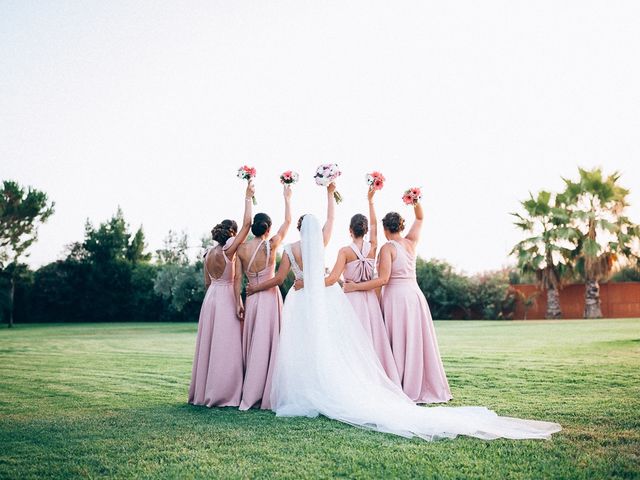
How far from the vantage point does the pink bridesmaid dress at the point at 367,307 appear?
7758mm

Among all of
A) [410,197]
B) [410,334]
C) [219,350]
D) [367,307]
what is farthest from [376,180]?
[219,350]

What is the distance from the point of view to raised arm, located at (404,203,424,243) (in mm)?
8055

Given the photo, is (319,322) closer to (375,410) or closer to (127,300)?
(375,410)

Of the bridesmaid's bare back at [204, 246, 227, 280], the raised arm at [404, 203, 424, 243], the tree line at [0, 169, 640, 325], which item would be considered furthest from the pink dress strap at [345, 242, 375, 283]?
the tree line at [0, 169, 640, 325]

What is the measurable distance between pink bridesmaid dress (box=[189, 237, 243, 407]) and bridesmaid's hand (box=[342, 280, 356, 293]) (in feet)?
4.82

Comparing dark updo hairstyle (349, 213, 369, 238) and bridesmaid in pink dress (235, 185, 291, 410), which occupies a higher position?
dark updo hairstyle (349, 213, 369, 238)

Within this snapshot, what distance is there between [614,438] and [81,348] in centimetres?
1660

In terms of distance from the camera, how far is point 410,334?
309 inches

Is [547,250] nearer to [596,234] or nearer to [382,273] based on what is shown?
[596,234]

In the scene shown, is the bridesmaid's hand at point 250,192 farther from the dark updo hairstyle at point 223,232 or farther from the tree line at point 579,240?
the tree line at point 579,240

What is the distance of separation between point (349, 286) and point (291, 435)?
2.70 meters

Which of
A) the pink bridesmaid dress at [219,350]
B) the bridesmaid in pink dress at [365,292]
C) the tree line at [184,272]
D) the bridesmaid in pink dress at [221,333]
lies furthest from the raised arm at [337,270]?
the tree line at [184,272]

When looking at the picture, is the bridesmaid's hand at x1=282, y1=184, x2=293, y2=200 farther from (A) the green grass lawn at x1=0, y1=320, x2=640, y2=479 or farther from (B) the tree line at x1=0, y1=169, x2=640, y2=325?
(B) the tree line at x1=0, y1=169, x2=640, y2=325

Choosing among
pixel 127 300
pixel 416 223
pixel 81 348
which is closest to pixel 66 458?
pixel 416 223
